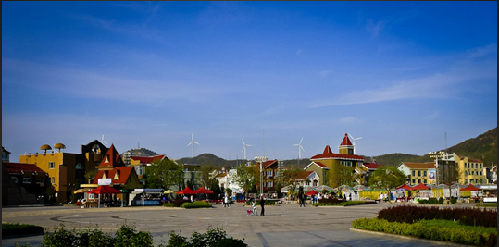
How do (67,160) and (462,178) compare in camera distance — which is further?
(462,178)

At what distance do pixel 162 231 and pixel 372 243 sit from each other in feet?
36.9

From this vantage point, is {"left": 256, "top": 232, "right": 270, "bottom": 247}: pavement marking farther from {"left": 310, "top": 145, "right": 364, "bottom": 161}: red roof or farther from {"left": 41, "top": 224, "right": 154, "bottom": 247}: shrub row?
{"left": 310, "top": 145, "right": 364, "bottom": 161}: red roof

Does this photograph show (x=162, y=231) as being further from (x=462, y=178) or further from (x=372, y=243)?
(x=462, y=178)

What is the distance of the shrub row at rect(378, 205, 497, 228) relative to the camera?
64.9ft

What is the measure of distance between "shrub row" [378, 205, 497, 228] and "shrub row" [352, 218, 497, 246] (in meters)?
0.79

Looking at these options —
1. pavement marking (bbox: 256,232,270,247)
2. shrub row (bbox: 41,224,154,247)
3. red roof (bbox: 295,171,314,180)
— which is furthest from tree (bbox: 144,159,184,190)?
shrub row (bbox: 41,224,154,247)

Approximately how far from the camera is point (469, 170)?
138250 mm

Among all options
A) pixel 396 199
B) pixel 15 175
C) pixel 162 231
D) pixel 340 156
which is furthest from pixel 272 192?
pixel 162 231

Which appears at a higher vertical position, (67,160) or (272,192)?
(67,160)

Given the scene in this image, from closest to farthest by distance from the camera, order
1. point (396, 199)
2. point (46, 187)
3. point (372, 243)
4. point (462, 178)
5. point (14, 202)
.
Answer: point (372, 243) → point (396, 199) → point (14, 202) → point (46, 187) → point (462, 178)

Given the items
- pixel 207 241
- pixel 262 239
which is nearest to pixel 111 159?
pixel 262 239

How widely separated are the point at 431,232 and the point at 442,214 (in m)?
3.59

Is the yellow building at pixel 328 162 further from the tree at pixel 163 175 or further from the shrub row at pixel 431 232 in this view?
the shrub row at pixel 431 232

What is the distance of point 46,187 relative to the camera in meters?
95.2
